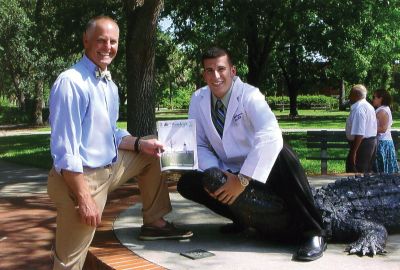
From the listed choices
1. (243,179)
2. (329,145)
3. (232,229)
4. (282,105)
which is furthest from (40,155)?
(282,105)

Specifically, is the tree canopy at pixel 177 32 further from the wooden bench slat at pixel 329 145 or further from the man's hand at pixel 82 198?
the man's hand at pixel 82 198

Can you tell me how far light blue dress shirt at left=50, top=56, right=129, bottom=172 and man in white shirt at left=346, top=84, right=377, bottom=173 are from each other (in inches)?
200

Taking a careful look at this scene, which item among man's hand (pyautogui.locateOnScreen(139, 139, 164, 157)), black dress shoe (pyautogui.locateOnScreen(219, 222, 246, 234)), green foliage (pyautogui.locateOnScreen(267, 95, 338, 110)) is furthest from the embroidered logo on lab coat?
green foliage (pyautogui.locateOnScreen(267, 95, 338, 110))

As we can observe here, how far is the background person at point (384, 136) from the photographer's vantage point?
821 centimetres

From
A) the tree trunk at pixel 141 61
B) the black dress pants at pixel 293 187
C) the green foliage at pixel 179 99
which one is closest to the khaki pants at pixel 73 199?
the black dress pants at pixel 293 187

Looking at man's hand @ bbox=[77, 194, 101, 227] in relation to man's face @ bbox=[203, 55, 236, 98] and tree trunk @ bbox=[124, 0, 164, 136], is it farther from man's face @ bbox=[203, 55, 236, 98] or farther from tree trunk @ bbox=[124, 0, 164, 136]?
tree trunk @ bbox=[124, 0, 164, 136]

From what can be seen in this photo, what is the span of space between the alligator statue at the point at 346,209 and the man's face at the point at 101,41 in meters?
1.03

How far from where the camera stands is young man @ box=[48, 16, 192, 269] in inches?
121

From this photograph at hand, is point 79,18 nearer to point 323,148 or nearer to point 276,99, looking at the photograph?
point 323,148

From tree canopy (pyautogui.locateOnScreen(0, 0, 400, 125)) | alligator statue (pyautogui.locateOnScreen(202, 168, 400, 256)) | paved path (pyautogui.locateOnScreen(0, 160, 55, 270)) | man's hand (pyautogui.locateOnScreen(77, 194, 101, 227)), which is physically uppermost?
tree canopy (pyautogui.locateOnScreen(0, 0, 400, 125))

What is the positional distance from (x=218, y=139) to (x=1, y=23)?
1120 inches

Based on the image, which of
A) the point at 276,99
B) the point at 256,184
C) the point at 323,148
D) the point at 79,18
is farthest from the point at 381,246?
the point at 276,99

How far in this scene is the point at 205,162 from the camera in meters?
3.83

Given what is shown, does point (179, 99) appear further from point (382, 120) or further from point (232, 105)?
point (232, 105)
